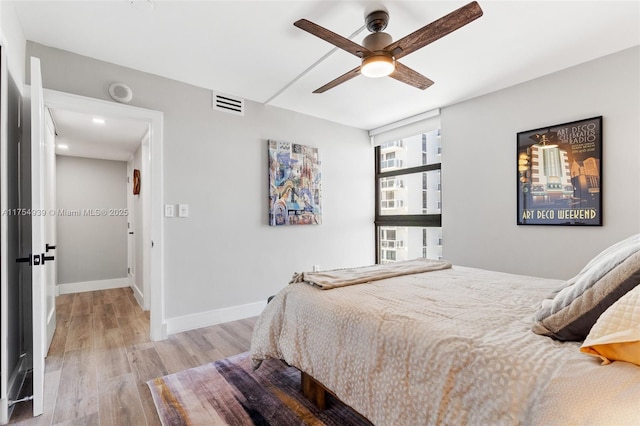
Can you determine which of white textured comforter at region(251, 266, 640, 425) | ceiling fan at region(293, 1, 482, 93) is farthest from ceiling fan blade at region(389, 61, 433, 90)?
white textured comforter at region(251, 266, 640, 425)

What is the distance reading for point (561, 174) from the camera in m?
2.72

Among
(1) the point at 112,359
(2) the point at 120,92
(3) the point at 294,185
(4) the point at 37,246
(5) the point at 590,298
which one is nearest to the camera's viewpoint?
(5) the point at 590,298

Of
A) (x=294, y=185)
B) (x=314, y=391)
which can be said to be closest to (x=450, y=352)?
(x=314, y=391)

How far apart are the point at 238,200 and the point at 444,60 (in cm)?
245

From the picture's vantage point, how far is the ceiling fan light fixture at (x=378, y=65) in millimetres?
1925

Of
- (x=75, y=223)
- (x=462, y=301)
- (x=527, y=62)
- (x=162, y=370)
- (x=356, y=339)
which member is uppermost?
(x=527, y=62)

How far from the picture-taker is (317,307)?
1.61 m

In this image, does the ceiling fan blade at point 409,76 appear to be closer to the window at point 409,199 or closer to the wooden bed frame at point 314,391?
the window at point 409,199

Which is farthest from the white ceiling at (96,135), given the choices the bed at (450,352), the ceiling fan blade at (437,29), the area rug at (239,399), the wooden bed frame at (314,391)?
the wooden bed frame at (314,391)

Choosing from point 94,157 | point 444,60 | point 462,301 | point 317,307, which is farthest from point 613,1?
point 94,157

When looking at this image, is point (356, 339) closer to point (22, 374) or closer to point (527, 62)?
point (22, 374)

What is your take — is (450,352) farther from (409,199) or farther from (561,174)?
(409,199)

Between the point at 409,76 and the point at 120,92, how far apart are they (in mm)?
2466

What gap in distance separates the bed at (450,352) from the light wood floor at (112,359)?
2.52 ft
